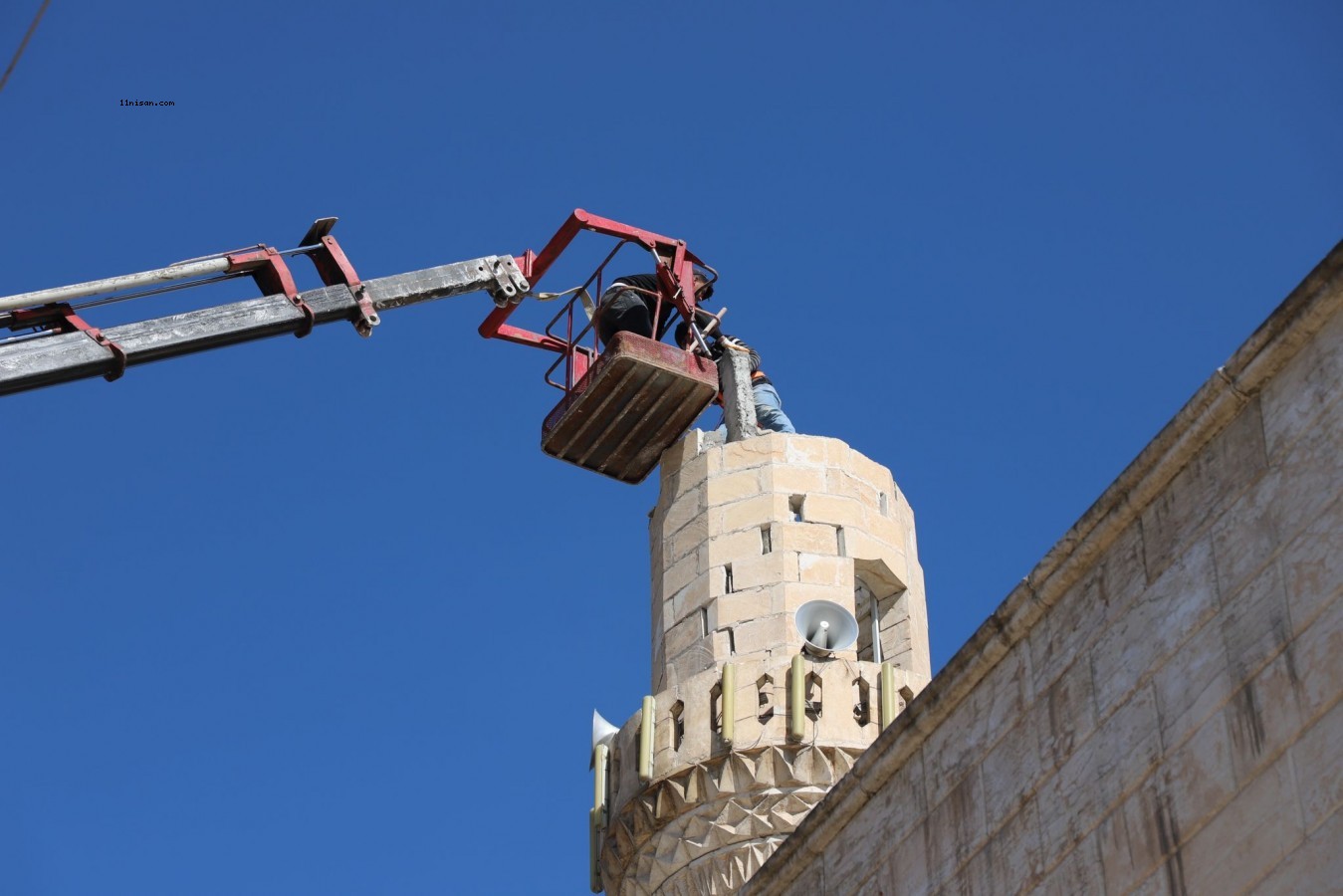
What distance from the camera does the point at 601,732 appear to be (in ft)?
61.4

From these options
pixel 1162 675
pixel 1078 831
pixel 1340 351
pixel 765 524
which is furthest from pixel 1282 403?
pixel 765 524

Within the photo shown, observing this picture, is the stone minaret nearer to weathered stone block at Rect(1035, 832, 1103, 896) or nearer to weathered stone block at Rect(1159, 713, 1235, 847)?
weathered stone block at Rect(1035, 832, 1103, 896)

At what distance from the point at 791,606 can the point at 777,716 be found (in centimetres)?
111

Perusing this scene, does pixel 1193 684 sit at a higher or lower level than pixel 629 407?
lower

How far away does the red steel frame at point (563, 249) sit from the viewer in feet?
68.7

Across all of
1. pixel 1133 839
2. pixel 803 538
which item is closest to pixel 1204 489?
pixel 1133 839

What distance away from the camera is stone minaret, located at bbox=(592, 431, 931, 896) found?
17.0 m

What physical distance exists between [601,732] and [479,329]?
16.0ft

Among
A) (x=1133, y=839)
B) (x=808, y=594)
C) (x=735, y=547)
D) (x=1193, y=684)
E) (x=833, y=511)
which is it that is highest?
(x=833, y=511)

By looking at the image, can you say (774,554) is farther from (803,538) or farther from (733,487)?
(733,487)

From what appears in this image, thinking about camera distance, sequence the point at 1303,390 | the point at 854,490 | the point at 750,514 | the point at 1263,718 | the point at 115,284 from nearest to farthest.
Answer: the point at 1263,718
the point at 1303,390
the point at 115,284
the point at 750,514
the point at 854,490

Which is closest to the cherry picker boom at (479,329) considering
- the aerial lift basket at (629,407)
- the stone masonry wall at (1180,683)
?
the aerial lift basket at (629,407)

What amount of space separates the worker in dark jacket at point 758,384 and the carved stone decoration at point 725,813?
391cm

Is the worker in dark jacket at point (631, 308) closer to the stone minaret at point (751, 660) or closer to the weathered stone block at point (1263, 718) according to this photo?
the stone minaret at point (751, 660)
